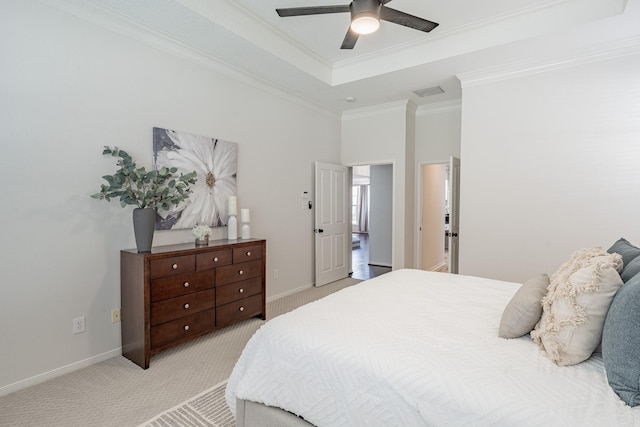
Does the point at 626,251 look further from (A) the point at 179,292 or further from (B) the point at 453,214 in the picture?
(A) the point at 179,292

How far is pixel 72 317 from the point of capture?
254 centimetres

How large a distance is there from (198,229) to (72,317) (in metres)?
1.16

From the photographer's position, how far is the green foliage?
2.55 meters

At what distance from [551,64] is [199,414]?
4458 mm

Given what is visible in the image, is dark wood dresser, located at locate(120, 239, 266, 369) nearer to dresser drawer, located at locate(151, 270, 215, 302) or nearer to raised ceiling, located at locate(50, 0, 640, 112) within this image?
dresser drawer, located at locate(151, 270, 215, 302)

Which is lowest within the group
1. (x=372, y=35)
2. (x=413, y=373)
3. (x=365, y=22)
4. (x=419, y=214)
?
(x=413, y=373)

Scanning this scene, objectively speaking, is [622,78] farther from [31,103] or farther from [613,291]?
[31,103]

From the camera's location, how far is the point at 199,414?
6.59 ft

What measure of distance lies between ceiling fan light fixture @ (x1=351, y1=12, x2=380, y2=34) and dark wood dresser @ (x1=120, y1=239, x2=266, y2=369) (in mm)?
2197

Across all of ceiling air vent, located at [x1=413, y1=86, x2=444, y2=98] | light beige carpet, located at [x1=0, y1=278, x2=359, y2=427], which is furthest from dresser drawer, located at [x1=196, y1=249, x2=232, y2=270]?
ceiling air vent, located at [x1=413, y1=86, x2=444, y2=98]

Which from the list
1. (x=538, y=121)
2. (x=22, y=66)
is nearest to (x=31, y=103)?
(x=22, y=66)

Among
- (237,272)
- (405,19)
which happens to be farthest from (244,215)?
(405,19)

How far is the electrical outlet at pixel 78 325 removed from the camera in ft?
8.39

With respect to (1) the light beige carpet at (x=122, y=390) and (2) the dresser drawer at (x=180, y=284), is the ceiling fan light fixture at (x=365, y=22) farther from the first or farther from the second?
(1) the light beige carpet at (x=122, y=390)
